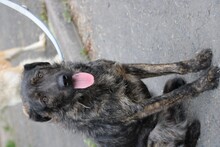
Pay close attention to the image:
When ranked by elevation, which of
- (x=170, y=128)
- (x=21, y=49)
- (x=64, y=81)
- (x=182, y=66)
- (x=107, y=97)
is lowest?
(x=21, y=49)

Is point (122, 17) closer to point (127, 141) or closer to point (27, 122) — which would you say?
point (127, 141)

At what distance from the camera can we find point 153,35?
6371mm

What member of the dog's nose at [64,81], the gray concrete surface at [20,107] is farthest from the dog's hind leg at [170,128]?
the gray concrete surface at [20,107]

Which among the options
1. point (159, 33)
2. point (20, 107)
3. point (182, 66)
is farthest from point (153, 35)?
point (20, 107)

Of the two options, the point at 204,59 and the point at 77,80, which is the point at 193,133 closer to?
the point at 204,59

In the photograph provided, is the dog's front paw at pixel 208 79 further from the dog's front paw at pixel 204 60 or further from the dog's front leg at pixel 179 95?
the dog's front paw at pixel 204 60

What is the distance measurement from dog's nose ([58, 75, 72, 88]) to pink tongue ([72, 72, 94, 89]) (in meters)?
0.04

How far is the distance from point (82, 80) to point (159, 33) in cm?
171

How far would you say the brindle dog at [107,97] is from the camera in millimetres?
4789

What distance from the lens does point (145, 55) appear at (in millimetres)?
6598

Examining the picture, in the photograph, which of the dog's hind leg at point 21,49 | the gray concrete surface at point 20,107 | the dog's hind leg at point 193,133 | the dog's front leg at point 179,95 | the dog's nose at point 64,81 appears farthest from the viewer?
the dog's hind leg at point 21,49

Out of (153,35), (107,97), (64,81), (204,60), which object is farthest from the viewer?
(153,35)

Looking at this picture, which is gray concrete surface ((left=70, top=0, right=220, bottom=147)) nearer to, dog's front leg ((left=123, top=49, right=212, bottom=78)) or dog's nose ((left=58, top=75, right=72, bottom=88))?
dog's front leg ((left=123, top=49, right=212, bottom=78))

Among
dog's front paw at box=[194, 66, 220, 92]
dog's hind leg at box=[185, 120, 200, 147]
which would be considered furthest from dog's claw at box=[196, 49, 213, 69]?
dog's hind leg at box=[185, 120, 200, 147]
